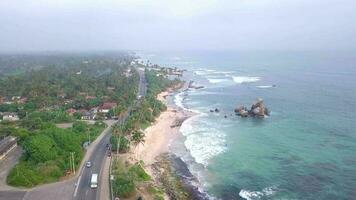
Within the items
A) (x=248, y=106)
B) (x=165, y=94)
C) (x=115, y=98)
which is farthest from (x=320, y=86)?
(x=115, y=98)

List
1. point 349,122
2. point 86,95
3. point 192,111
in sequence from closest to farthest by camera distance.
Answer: point 349,122 < point 192,111 < point 86,95

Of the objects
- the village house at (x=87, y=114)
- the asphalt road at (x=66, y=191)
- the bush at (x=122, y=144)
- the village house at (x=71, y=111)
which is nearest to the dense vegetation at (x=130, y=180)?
the asphalt road at (x=66, y=191)

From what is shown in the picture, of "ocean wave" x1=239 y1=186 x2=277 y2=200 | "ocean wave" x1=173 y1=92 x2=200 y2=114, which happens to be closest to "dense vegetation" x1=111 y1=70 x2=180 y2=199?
"ocean wave" x1=173 y1=92 x2=200 y2=114

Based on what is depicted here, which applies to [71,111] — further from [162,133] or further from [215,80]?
[215,80]

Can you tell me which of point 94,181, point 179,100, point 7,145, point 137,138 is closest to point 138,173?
point 94,181

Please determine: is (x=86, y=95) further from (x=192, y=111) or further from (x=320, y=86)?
(x=320, y=86)

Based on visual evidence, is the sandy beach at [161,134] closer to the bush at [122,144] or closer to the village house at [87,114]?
the bush at [122,144]

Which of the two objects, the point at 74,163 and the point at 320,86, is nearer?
the point at 74,163
